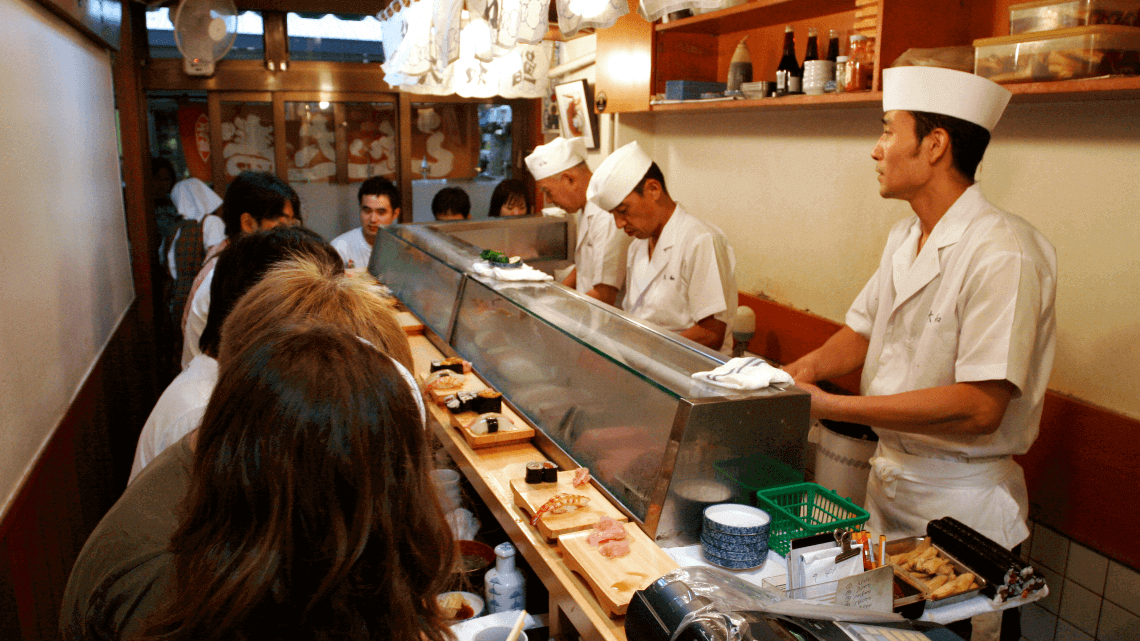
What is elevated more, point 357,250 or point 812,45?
point 812,45

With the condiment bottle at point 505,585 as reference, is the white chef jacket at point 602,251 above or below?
above

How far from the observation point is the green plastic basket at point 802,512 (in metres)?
1.58

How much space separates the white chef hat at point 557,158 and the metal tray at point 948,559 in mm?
3029

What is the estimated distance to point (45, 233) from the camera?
3.02m

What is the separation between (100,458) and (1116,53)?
14.6ft

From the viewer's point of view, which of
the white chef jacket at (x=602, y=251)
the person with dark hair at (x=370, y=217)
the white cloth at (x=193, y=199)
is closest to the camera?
the white chef jacket at (x=602, y=251)

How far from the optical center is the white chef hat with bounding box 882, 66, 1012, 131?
7.14ft

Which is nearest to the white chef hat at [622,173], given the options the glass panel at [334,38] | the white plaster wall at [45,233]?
the white plaster wall at [45,233]

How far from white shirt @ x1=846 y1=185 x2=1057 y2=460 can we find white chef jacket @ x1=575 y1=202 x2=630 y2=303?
1862 millimetres

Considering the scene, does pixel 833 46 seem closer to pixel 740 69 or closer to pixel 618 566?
pixel 740 69

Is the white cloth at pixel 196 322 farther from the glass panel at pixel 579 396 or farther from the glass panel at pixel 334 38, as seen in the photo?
the glass panel at pixel 334 38

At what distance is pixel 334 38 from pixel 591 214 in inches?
135

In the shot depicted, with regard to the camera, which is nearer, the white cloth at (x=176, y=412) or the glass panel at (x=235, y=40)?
the white cloth at (x=176, y=412)

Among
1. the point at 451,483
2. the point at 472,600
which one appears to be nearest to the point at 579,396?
the point at 451,483
